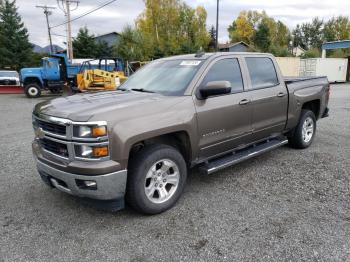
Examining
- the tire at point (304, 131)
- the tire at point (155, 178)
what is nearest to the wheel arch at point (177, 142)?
the tire at point (155, 178)

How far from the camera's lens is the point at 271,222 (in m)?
3.32

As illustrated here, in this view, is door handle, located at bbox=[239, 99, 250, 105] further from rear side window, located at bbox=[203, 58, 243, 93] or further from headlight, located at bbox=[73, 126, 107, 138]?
headlight, located at bbox=[73, 126, 107, 138]

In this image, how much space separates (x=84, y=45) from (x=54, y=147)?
34.8 m

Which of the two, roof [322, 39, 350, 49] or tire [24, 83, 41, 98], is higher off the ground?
roof [322, 39, 350, 49]

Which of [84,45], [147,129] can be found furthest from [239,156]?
[84,45]

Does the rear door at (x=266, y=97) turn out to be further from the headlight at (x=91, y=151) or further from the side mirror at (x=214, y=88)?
the headlight at (x=91, y=151)

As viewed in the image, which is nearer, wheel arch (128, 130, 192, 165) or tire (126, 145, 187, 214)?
tire (126, 145, 187, 214)

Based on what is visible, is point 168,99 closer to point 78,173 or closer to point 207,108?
point 207,108

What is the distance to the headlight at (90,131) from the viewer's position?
2920 mm

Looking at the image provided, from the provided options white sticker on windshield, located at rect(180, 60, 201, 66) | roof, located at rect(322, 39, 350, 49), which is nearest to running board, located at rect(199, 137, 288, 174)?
white sticker on windshield, located at rect(180, 60, 201, 66)

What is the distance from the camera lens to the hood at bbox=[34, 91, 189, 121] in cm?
302

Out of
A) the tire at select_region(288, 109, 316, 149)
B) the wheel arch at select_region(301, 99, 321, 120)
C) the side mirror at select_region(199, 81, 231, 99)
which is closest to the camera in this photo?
Answer: the side mirror at select_region(199, 81, 231, 99)

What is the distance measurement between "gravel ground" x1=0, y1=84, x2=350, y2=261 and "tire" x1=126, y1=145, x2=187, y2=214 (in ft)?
0.59

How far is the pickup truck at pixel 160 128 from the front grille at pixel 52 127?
1 cm
